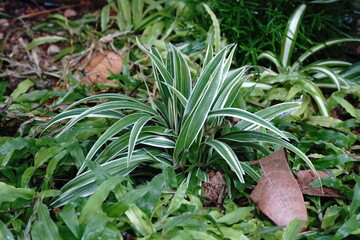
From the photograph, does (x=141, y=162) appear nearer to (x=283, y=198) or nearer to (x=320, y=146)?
(x=283, y=198)

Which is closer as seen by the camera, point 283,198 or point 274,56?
point 283,198

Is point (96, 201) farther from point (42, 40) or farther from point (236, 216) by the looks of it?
point (42, 40)

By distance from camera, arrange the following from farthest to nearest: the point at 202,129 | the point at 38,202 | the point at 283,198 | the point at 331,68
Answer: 1. the point at 331,68
2. the point at 202,129
3. the point at 283,198
4. the point at 38,202

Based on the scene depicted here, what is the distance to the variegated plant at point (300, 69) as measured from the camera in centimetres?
264

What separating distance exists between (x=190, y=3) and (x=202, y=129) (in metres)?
1.48

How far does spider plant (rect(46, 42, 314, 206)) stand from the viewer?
1.87 metres

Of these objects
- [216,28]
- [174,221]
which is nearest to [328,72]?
[216,28]

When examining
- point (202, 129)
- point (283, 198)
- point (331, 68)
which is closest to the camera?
point (283, 198)

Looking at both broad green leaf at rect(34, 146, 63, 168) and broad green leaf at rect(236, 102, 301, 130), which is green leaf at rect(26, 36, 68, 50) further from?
broad green leaf at rect(236, 102, 301, 130)

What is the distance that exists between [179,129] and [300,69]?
1203 mm

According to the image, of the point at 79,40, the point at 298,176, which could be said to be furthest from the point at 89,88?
the point at 298,176

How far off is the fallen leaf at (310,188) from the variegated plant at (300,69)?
695 millimetres

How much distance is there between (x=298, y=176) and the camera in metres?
2.04

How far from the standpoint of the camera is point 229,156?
6.04 feet
